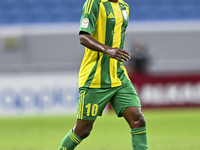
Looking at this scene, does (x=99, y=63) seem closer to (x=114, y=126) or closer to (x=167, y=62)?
(x=114, y=126)

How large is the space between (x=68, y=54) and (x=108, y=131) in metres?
4.51

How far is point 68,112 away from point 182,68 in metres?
3.63

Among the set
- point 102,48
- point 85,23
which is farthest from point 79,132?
point 85,23

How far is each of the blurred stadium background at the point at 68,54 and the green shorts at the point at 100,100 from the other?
727 centimetres

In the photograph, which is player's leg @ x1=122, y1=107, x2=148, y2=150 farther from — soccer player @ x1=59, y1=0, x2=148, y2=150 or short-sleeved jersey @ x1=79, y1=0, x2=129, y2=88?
short-sleeved jersey @ x1=79, y1=0, x2=129, y2=88

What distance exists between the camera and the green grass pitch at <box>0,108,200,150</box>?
24.0ft

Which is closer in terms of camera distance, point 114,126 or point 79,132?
point 79,132

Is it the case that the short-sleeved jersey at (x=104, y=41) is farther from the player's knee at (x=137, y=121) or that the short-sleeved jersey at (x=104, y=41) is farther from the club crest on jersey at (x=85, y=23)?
the player's knee at (x=137, y=121)

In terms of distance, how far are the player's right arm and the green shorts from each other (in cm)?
Result: 56

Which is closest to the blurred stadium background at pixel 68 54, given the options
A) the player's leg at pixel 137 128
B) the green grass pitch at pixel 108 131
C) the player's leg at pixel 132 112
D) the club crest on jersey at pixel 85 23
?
the green grass pitch at pixel 108 131

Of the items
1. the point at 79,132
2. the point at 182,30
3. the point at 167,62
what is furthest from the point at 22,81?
the point at 79,132

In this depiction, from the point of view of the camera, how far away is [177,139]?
792 centimetres

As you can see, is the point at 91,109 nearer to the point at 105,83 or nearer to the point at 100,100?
the point at 100,100

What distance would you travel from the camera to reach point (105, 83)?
4848 mm
